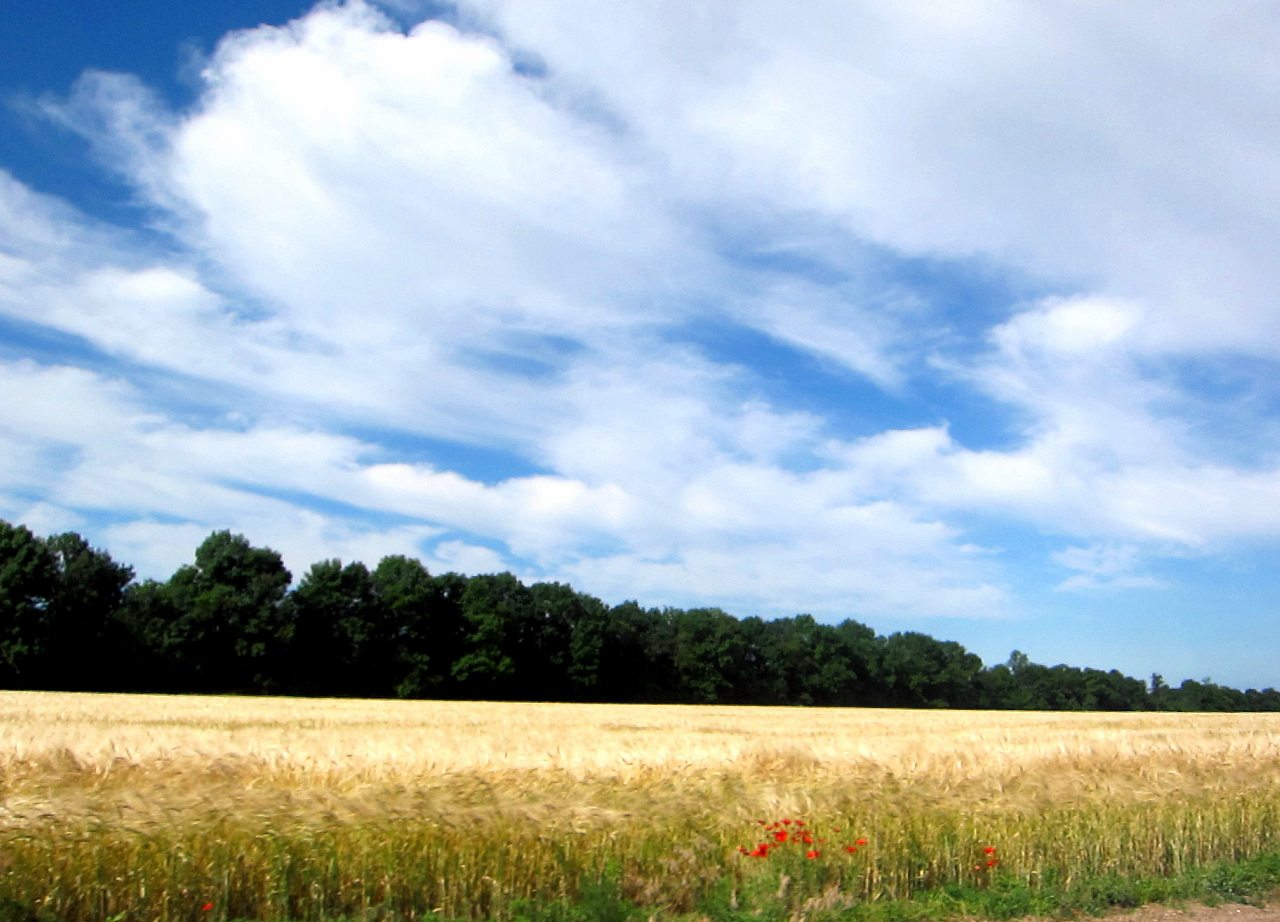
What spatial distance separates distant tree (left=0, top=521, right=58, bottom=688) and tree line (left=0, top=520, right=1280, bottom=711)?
0.32ft

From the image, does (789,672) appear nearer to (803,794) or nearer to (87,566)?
(87,566)

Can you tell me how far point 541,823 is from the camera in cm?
896

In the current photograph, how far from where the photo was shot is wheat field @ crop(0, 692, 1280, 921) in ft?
25.2

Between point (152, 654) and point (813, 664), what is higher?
point (813, 664)

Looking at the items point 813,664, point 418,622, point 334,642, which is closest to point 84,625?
point 334,642

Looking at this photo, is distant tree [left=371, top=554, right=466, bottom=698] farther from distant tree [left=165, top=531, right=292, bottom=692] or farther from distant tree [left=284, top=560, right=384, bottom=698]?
distant tree [left=165, top=531, right=292, bottom=692]

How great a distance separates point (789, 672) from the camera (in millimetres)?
104562

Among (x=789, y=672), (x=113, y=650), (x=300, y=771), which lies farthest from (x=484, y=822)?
(x=789, y=672)

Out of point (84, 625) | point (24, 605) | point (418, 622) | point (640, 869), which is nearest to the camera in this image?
point (640, 869)

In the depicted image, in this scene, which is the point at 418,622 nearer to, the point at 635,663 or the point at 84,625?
the point at 635,663

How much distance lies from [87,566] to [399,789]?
7364 centimetres

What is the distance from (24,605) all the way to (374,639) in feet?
81.8

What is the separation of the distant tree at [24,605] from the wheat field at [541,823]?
196ft

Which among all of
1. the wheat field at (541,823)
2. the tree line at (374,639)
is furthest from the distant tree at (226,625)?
the wheat field at (541,823)
